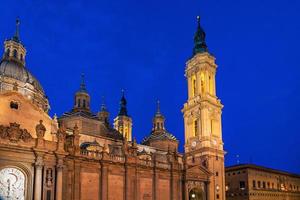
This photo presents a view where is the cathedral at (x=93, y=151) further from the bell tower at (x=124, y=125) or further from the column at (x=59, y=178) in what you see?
the bell tower at (x=124, y=125)

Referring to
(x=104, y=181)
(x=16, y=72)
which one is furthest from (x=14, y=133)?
(x=16, y=72)

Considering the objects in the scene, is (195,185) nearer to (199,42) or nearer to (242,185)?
(242,185)

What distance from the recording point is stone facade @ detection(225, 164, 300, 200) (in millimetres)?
79375

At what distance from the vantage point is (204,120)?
6600cm

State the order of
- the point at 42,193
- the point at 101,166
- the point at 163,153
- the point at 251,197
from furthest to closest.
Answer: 1. the point at 251,197
2. the point at 163,153
3. the point at 101,166
4. the point at 42,193

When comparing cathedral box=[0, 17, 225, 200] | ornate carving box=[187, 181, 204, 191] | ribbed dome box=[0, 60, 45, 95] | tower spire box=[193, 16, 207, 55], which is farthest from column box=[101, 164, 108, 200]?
tower spire box=[193, 16, 207, 55]

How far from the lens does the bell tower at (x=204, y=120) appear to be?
210 feet

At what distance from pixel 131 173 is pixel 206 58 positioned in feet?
100

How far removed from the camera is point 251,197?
78375 mm

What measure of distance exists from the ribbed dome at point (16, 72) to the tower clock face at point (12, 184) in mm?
30311

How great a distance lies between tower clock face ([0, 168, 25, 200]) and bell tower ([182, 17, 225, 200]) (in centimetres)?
3271

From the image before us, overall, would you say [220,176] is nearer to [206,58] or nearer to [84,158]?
[206,58]

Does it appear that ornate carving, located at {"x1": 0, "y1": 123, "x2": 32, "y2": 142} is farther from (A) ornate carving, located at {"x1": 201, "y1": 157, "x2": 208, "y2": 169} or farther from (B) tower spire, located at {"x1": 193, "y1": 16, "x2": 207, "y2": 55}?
(B) tower spire, located at {"x1": 193, "y1": 16, "x2": 207, "y2": 55}

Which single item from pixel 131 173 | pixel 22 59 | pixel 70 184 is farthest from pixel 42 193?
pixel 22 59
